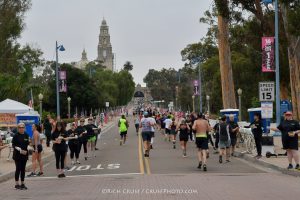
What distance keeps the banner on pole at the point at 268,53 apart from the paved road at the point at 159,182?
8886 mm

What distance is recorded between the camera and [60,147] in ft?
64.1

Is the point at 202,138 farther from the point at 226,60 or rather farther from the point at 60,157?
the point at 226,60

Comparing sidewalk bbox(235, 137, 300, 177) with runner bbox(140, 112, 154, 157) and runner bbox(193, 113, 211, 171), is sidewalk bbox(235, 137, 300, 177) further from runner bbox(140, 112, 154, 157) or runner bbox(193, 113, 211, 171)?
runner bbox(140, 112, 154, 157)

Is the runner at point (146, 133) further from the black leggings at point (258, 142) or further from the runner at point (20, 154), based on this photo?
the runner at point (20, 154)

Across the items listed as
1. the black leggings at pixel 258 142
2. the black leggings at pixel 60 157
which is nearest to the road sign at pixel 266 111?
the black leggings at pixel 258 142

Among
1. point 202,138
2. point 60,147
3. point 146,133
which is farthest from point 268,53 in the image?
point 60,147

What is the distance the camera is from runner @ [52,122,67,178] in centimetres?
1944

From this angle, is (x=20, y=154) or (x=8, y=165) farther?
(x=8, y=165)

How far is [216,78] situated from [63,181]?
5920 cm

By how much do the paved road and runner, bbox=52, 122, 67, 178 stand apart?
0.42 meters

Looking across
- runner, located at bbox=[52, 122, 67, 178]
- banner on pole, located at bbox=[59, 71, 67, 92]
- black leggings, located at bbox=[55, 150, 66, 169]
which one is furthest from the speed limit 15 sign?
banner on pole, located at bbox=[59, 71, 67, 92]

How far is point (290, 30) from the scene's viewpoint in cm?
3653

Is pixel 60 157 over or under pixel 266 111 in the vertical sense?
under

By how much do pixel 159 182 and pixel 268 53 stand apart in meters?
16.9
